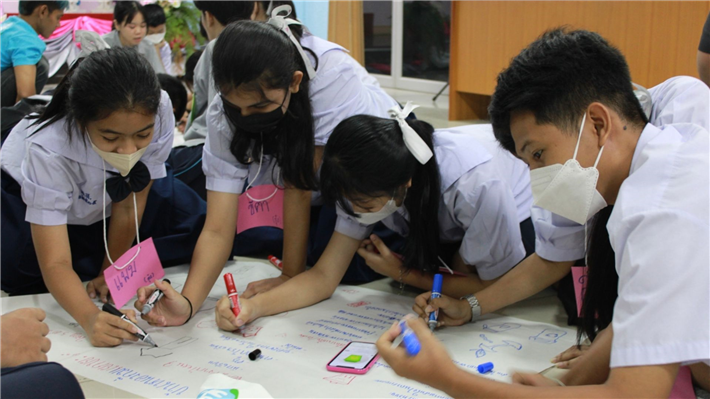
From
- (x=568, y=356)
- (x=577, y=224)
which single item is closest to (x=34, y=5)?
(x=577, y=224)

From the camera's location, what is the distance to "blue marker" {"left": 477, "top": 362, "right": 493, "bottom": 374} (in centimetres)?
131

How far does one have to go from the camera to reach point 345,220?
1.66 meters

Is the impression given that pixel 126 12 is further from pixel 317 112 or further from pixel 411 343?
pixel 411 343

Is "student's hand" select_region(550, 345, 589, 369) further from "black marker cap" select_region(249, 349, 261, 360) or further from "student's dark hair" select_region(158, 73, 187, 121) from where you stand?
"student's dark hair" select_region(158, 73, 187, 121)

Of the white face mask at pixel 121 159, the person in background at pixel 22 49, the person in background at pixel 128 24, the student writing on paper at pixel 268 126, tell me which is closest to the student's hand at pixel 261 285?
the student writing on paper at pixel 268 126

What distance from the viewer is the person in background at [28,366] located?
0.88 metres

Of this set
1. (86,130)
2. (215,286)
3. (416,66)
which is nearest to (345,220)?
(215,286)

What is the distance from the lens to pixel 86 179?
5.42ft

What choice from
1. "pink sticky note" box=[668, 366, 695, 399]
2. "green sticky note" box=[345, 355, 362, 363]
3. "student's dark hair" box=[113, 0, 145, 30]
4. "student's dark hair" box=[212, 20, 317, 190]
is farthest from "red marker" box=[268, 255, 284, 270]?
"student's dark hair" box=[113, 0, 145, 30]

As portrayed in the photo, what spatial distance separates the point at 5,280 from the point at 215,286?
1.94 ft

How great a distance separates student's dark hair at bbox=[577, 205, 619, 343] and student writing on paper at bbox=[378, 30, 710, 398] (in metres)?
0.03

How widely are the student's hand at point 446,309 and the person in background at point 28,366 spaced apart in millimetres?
806

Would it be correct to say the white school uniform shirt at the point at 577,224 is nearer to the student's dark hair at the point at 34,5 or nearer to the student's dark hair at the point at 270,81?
the student's dark hair at the point at 270,81

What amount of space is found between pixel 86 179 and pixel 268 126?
1.66 feet
